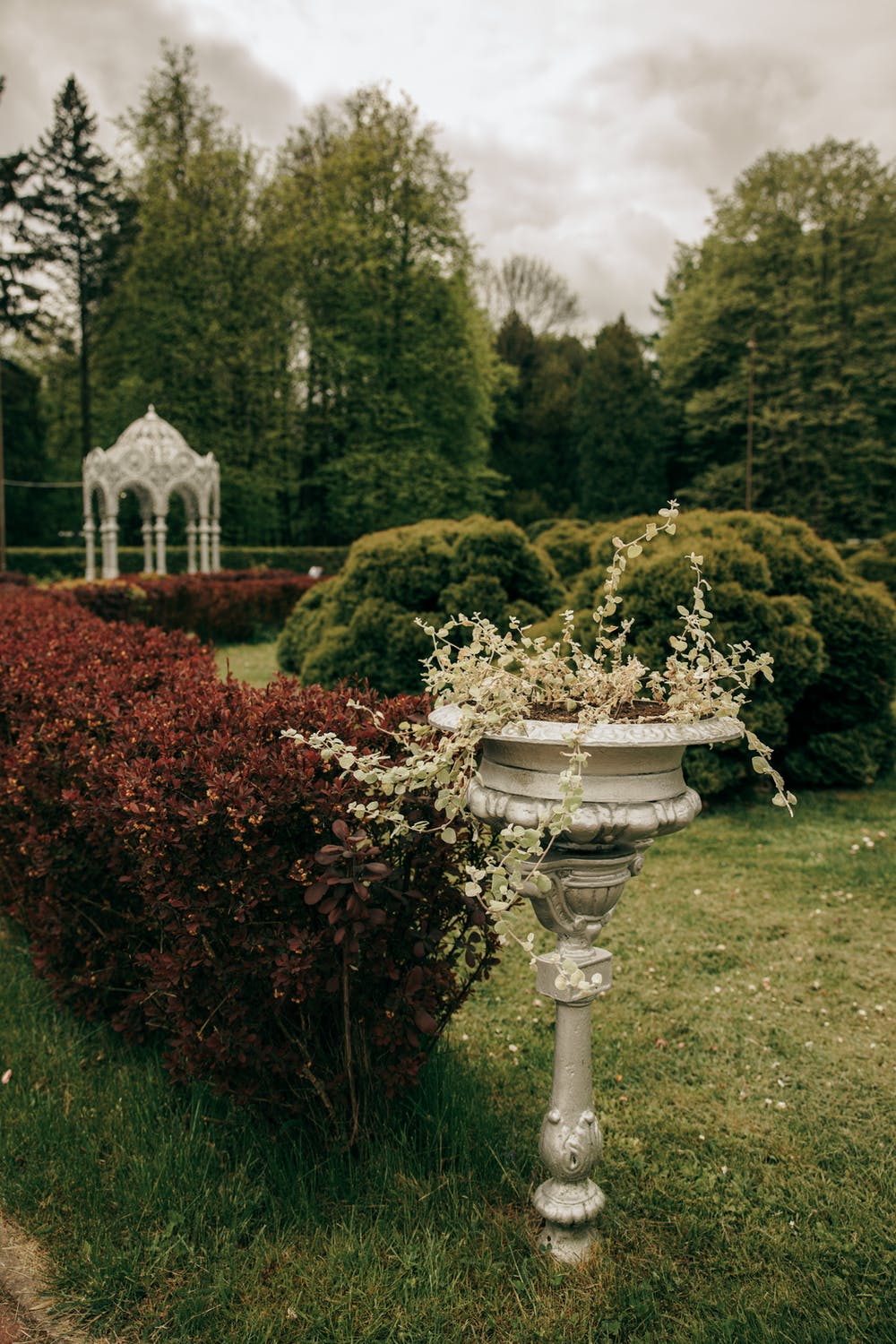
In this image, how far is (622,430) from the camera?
3434 cm

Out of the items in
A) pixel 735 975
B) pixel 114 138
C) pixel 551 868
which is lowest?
pixel 735 975

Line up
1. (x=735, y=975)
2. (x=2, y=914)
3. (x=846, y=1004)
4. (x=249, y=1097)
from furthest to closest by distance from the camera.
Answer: (x=2, y=914), (x=735, y=975), (x=846, y=1004), (x=249, y=1097)

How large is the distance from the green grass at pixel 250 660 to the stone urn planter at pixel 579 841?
8320 millimetres

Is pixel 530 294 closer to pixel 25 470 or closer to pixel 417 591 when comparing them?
pixel 25 470

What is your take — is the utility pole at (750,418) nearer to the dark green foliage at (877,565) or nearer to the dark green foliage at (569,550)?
the dark green foliage at (877,565)

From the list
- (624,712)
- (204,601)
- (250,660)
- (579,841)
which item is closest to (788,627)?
(624,712)

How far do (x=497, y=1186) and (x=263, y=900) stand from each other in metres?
1.03

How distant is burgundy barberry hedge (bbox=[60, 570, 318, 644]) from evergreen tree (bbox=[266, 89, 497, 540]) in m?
11.5

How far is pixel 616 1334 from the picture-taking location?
2018 millimetres

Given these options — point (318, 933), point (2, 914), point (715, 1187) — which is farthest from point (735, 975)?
point (2, 914)

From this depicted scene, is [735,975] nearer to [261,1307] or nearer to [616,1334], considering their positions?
[616,1334]

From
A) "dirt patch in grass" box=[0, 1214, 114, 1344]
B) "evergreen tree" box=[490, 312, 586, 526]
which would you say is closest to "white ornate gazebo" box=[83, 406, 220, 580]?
"dirt patch in grass" box=[0, 1214, 114, 1344]

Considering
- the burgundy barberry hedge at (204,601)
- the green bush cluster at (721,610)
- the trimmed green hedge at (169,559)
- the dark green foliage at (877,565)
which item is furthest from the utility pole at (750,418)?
the green bush cluster at (721,610)

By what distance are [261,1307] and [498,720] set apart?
1.46 meters
